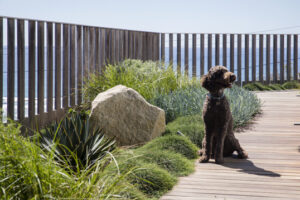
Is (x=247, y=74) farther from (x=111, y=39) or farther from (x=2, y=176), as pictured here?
(x=2, y=176)

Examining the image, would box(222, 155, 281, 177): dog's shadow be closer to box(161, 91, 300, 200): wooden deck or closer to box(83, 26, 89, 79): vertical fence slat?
box(161, 91, 300, 200): wooden deck

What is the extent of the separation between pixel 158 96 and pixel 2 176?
4.87 m

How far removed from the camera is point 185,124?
253 inches

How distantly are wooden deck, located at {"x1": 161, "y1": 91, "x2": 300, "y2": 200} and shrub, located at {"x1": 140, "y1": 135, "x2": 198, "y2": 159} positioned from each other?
1.39ft

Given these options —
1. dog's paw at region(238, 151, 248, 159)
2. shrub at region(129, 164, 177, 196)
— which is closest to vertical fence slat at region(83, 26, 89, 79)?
dog's paw at region(238, 151, 248, 159)

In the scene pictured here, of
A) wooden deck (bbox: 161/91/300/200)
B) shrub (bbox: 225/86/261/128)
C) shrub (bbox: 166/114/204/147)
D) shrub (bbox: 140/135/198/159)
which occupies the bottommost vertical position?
wooden deck (bbox: 161/91/300/200)

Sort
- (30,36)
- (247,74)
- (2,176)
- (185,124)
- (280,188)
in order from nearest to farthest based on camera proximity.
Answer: (2,176) → (280,188) → (185,124) → (30,36) → (247,74)

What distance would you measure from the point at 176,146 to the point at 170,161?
2.44 feet

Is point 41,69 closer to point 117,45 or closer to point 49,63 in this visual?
point 49,63

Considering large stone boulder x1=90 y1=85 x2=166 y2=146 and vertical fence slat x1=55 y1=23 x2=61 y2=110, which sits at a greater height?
vertical fence slat x1=55 y1=23 x2=61 y2=110

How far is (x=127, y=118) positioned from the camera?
606cm

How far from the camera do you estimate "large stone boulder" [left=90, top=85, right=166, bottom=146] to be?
5.96m

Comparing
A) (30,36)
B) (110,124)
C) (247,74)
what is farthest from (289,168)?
(247,74)

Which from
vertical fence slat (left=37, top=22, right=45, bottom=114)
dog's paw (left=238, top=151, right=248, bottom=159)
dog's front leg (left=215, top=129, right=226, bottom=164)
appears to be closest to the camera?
dog's front leg (left=215, top=129, right=226, bottom=164)
